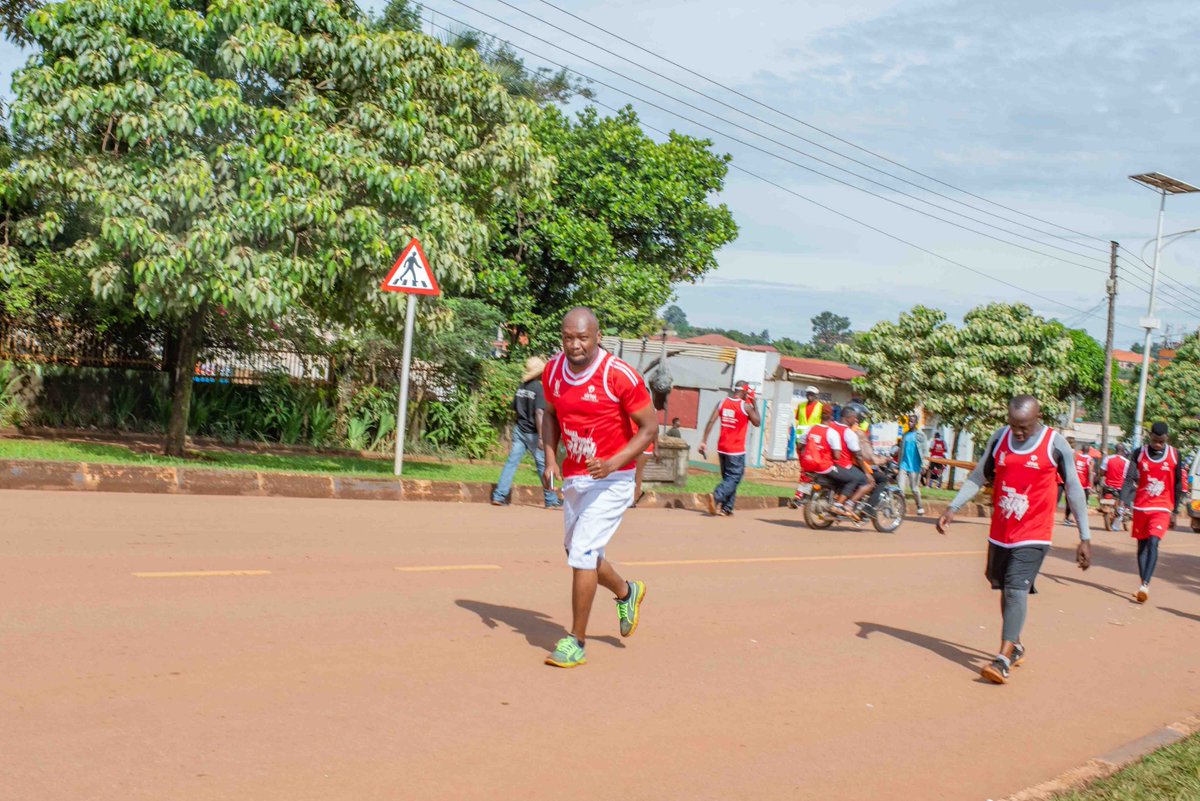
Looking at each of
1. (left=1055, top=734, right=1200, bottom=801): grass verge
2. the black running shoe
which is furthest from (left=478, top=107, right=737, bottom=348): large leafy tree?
(left=1055, top=734, right=1200, bottom=801): grass verge

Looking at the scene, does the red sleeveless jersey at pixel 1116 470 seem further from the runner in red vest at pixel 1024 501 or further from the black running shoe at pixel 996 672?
the black running shoe at pixel 996 672

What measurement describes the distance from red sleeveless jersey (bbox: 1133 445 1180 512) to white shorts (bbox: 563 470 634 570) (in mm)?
7845

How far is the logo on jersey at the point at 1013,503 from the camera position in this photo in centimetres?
782

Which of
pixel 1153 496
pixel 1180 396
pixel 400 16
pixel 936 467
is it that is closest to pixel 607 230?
pixel 400 16

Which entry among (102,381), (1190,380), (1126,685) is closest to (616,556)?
(1126,685)

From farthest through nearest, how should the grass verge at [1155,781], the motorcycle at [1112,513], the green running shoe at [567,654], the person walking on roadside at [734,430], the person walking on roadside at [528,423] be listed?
1. the motorcycle at [1112,513]
2. the person walking on roadside at [734,430]
3. the person walking on roadside at [528,423]
4. the green running shoe at [567,654]
5. the grass verge at [1155,781]

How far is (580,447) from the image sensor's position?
668cm

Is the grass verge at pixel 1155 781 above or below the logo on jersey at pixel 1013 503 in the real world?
below

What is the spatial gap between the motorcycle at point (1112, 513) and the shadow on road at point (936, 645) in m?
17.1

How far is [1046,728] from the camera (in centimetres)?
653

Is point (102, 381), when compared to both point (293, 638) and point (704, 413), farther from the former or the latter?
point (704, 413)

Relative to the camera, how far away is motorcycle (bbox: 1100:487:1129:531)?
81.0 feet

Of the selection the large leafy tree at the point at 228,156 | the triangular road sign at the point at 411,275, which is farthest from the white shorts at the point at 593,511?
the large leafy tree at the point at 228,156

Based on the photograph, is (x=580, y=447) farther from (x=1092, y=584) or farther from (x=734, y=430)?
(x=734, y=430)
